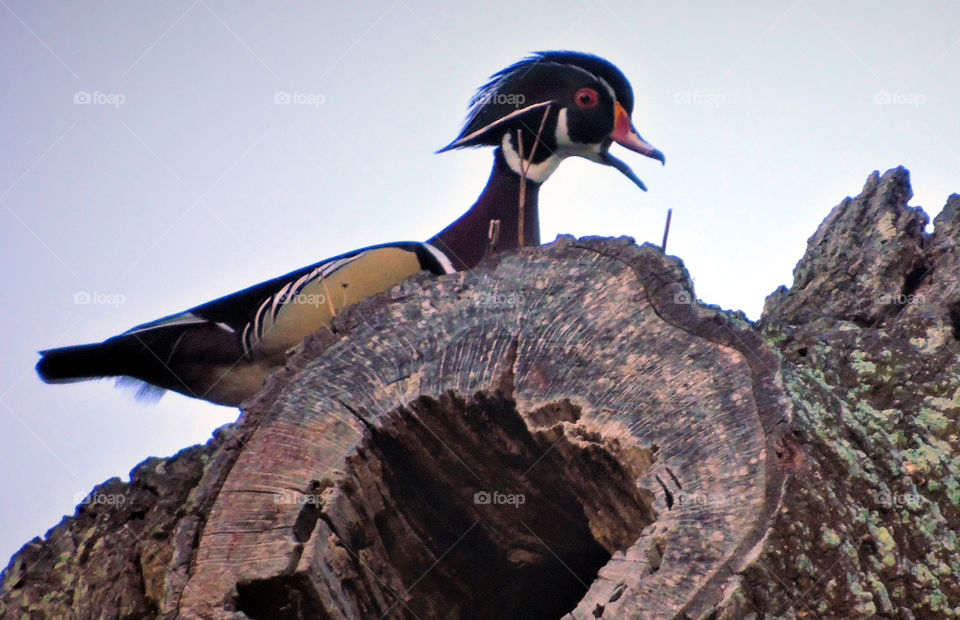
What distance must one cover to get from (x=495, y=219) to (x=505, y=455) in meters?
1.27

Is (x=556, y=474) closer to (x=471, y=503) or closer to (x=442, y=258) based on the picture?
(x=471, y=503)

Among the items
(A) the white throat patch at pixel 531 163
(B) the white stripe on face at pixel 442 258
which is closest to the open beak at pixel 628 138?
(A) the white throat patch at pixel 531 163

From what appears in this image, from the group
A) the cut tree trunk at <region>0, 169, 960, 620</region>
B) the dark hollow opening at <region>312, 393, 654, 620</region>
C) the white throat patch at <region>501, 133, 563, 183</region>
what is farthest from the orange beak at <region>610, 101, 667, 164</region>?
the dark hollow opening at <region>312, 393, 654, 620</region>

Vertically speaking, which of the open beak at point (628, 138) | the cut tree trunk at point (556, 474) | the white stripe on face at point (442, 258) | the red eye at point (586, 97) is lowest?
the cut tree trunk at point (556, 474)

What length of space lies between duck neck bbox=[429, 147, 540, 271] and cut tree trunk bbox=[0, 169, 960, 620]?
103cm

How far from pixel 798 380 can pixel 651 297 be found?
1.06 feet

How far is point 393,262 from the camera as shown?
285 centimetres

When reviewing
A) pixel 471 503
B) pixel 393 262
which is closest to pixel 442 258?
pixel 393 262

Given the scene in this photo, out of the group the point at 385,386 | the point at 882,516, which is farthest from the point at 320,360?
the point at 882,516

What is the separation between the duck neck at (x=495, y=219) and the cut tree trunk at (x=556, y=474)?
3.38ft

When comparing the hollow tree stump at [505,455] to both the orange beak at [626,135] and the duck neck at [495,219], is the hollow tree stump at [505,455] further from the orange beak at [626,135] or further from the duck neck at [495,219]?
the orange beak at [626,135]

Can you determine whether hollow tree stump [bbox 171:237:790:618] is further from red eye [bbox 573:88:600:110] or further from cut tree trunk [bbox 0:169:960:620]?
red eye [bbox 573:88:600:110]

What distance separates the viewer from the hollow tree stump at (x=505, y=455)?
1.62m

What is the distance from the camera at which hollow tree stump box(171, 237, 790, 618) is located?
162 centimetres
